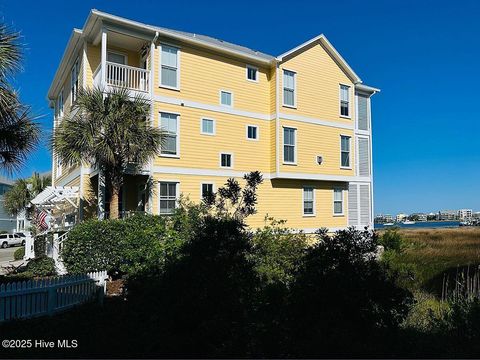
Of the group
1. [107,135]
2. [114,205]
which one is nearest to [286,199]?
[114,205]

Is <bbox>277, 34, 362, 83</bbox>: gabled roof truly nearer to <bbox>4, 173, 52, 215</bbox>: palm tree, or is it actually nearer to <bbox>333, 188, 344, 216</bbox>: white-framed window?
<bbox>333, 188, 344, 216</bbox>: white-framed window

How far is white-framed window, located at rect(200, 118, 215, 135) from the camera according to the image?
1858 centimetres

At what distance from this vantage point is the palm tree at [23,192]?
31.9m

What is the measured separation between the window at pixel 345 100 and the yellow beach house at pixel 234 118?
0.06 m

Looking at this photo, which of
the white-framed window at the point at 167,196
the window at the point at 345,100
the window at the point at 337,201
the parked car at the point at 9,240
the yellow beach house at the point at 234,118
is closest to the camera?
the yellow beach house at the point at 234,118

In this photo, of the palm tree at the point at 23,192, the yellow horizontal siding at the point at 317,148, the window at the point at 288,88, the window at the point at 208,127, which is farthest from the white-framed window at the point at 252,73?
the palm tree at the point at 23,192

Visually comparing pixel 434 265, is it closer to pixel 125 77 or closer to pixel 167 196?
pixel 167 196

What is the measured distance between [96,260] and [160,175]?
5449 mm

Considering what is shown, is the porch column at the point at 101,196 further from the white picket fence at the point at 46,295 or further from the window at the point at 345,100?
the window at the point at 345,100

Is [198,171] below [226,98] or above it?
below

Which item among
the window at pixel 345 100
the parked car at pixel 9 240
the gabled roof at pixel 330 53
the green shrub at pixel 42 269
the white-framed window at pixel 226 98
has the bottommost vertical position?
the parked car at pixel 9 240

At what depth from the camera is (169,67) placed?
17.7m

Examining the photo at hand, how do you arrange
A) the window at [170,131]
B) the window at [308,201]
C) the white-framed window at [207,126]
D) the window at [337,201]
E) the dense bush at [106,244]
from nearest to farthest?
the dense bush at [106,244], the window at [170,131], the white-framed window at [207,126], the window at [308,201], the window at [337,201]

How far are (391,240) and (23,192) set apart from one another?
28157 mm
